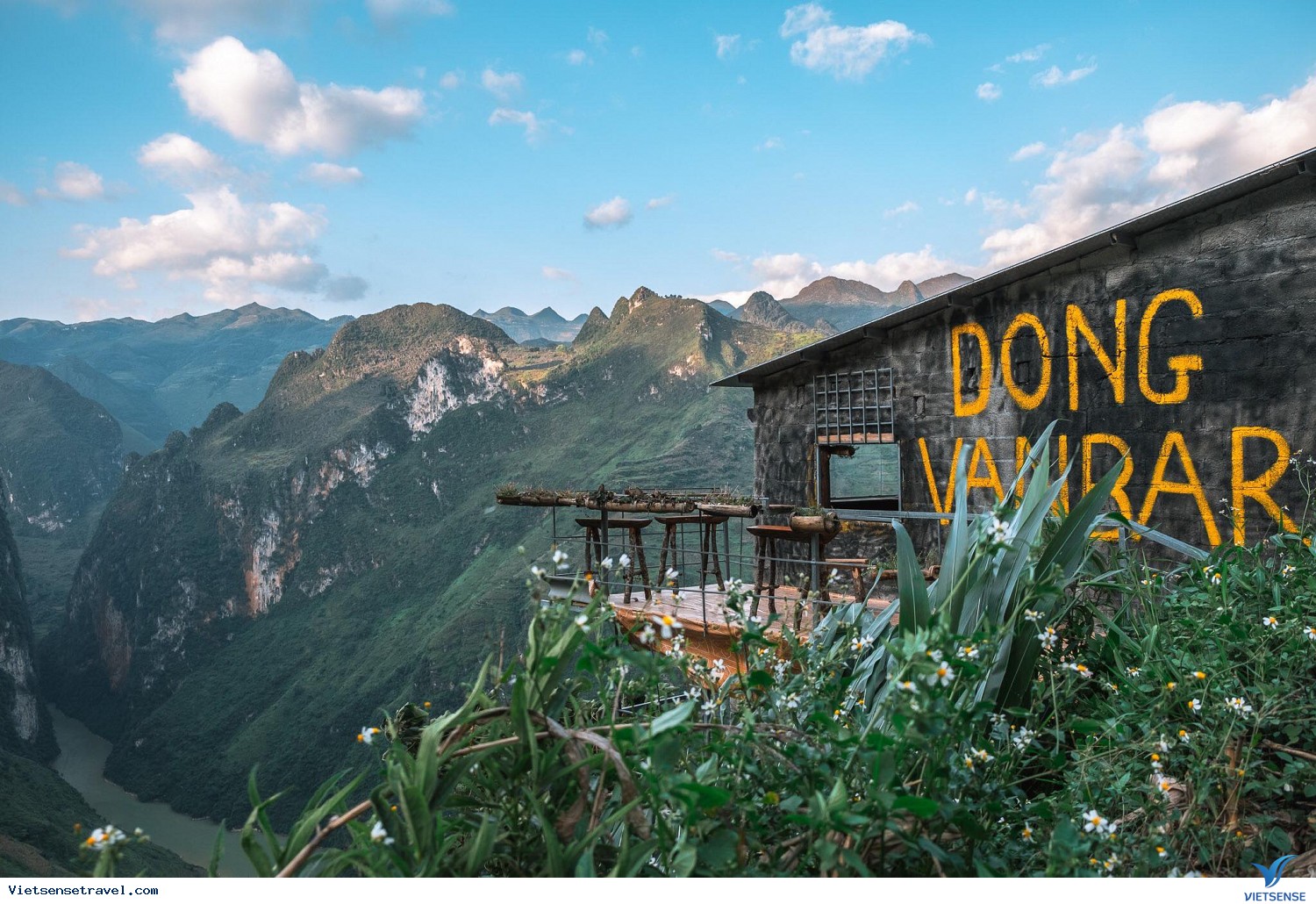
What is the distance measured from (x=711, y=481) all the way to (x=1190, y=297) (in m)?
42.4

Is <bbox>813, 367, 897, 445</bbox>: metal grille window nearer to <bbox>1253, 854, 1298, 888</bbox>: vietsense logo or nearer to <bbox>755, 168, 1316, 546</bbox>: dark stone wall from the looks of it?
<bbox>755, 168, 1316, 546</bbox>: dark stone wall

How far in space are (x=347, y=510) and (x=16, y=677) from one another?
25.4m

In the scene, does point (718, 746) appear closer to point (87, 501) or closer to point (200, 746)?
point (200, 746)

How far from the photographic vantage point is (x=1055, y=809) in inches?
61.7

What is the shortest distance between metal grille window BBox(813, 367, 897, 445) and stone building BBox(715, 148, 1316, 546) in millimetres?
53

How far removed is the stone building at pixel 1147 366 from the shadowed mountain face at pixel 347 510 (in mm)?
40535

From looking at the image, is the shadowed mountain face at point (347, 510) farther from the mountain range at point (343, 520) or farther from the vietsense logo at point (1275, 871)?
the vietsense logo at point (1275, 871)

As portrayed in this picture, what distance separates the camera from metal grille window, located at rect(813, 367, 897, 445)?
10289 millimetres

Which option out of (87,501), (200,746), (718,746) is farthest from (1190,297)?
(87,501)

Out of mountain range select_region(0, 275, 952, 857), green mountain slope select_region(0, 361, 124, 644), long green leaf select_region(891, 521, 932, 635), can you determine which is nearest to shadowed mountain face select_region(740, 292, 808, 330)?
mountain range select_region(0, 275, 952, 857)

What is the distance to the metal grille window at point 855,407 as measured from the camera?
10289mm

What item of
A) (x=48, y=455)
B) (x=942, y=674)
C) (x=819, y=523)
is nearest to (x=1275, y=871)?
(x=942, y=674)

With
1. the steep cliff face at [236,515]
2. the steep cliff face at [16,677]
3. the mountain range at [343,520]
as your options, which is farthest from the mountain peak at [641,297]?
the steep cliff face at [16,677]
